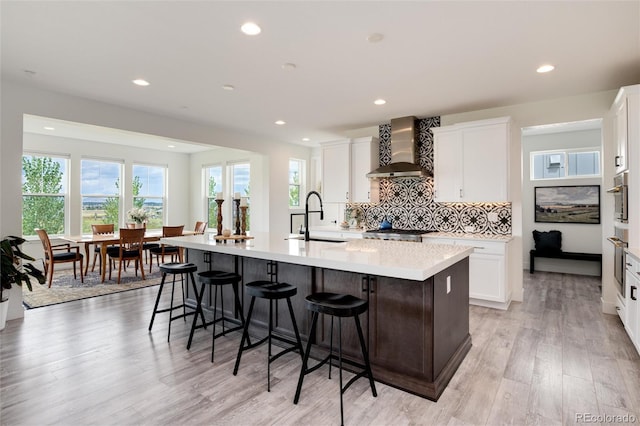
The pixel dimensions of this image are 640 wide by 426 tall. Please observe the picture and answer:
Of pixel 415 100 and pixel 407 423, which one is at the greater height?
pixel 415 100

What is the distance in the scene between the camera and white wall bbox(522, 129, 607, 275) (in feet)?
20.7

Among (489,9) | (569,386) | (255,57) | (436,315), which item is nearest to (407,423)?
(436,315)

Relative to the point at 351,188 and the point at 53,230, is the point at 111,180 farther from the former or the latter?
the point at 351,188

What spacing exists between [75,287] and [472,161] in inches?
243

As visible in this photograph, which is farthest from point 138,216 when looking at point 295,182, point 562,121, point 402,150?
point 562,121

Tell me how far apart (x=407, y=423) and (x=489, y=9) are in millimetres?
2748

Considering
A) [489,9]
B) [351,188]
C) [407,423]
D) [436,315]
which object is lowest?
[407,423]

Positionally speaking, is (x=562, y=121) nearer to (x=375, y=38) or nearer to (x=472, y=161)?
(x=472, y=161)

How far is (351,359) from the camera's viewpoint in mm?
2621

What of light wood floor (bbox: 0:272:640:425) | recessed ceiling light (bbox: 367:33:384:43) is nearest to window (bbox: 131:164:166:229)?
light wood floor (bbox: 0:272:640:425)

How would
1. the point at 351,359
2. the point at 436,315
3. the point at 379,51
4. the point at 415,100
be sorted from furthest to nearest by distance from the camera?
the point at 415,100, the point at 379,51, the point at 351,359, the point at 436,315

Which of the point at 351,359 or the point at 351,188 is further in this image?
the point at 351,188

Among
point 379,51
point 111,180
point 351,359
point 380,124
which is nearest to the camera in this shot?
point 351,359

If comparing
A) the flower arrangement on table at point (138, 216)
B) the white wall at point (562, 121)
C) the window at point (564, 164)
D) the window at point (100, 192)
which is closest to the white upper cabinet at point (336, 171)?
the white wall at point (562, 121)
